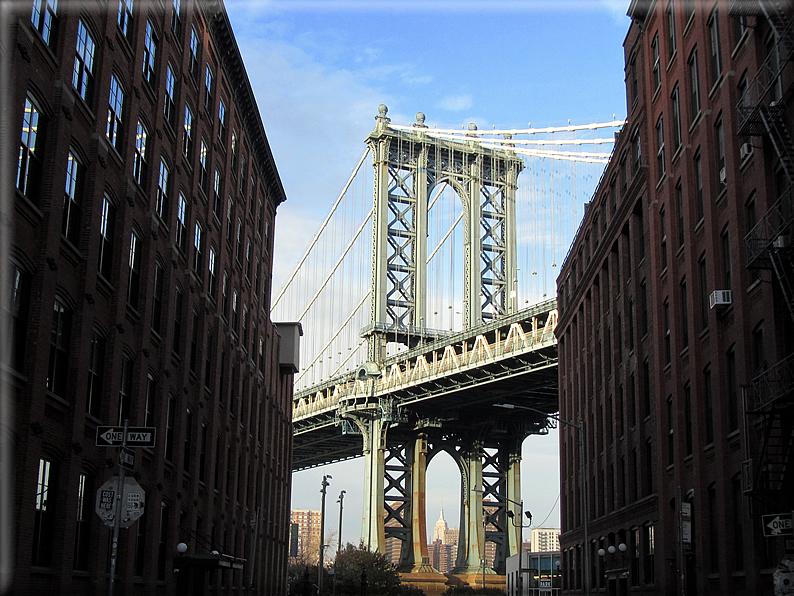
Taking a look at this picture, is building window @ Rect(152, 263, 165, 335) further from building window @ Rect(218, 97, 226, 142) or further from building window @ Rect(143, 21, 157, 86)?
building window @ Rect(218, 97, 226, 142)

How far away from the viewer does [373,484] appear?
311 ft

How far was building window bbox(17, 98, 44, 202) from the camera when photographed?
21.5 metres

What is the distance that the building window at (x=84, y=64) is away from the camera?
24891 millimetres

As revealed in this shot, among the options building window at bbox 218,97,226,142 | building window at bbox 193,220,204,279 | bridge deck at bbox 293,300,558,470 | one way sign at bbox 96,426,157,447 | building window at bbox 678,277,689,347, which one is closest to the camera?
one way sign at bbox 96,426,157,447

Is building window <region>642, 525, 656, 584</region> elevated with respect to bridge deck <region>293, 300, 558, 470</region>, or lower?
lower

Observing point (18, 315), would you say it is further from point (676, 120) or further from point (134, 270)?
point (676, 120)

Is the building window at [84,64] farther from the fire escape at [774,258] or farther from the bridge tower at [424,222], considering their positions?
the bridge tower at [424,222]

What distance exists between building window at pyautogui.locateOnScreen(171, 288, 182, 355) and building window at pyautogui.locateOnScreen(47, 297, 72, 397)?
1120 centimetres

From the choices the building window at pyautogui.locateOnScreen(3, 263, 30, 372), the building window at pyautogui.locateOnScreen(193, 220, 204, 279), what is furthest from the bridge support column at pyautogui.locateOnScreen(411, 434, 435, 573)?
the building window at pyautogui.locateOnScreen(3, 263, 30, 372)

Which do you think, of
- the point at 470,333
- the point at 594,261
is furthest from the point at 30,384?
the point at 470,333

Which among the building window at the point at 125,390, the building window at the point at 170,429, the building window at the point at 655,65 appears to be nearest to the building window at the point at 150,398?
the building window at the point at 125,390

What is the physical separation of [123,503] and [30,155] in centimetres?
923

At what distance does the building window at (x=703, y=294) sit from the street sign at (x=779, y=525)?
909 centimetres

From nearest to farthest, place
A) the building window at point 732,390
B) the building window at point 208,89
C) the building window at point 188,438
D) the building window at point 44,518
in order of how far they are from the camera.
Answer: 1. the building window at point 44,518
2. the building window at point 732,390
3. the building window at point 188,438
4. the building window at point 208,89
